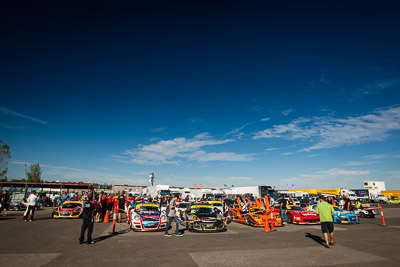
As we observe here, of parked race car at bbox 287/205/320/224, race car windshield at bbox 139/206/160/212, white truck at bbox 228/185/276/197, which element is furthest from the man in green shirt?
white truck at bbox 228/185/276/197

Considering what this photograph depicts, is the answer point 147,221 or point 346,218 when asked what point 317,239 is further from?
point 147,221

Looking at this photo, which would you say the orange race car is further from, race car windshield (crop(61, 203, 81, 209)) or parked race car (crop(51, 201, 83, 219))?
race car windshield (crop(61, 203, 81, 209))

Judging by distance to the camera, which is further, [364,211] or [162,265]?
[364,211]

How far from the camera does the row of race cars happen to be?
11227mm

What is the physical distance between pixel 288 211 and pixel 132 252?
1139cm

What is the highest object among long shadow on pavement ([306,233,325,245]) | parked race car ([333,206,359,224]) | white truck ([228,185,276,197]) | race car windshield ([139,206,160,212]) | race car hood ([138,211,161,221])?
white truck ([228,185,276,197])

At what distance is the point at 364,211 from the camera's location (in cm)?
1855

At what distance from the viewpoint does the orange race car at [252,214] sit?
13.3 m

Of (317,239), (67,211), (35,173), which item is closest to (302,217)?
(317,239)

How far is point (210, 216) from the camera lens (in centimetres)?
1196

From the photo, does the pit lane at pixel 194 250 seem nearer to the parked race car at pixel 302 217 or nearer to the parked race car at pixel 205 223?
the parked race car at pixel 205 223

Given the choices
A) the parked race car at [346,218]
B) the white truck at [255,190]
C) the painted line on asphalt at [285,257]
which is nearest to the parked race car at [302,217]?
the parked race car at [346,218]

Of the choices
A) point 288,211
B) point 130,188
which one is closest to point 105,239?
point 288,211

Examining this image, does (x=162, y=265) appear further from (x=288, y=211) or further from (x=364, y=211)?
(x=364, y=211)
